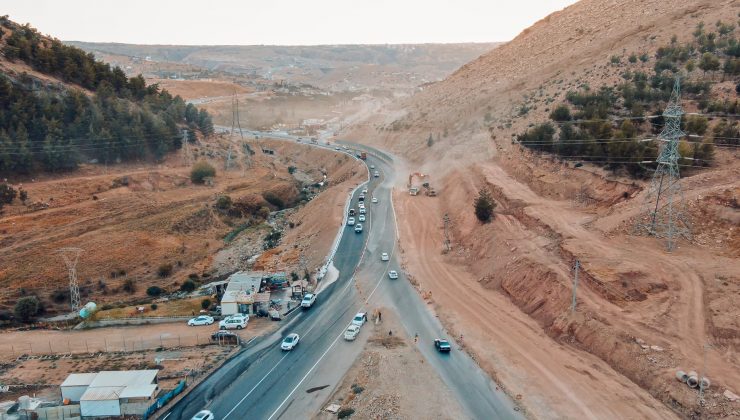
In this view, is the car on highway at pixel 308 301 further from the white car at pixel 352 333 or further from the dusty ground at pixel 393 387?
the dusty ground at pixel 393 387

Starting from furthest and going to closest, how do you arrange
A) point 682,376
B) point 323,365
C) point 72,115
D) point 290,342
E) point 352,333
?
1. point 72,115
2. point 352,333
3. point 290,342
4. point 323,365
5. point 682,376

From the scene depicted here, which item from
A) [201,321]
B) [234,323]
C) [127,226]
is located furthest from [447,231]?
[127,226]

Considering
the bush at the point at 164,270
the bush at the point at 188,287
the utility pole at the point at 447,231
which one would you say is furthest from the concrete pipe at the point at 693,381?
the bush at the point at 164,270

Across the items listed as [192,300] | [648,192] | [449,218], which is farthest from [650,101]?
[192,300]

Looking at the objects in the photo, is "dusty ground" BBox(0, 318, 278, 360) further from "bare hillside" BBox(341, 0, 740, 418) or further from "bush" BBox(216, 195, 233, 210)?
"bush" BBox(216, 195, 233, 210)

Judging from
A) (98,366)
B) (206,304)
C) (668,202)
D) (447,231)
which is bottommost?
(98,366)

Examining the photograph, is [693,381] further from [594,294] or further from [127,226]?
[127,226]
